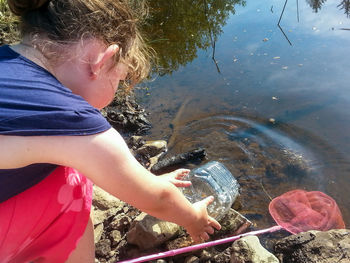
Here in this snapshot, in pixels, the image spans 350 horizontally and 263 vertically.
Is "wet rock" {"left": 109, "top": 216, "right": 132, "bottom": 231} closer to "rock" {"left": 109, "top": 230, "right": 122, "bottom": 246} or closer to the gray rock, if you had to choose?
"rock" {"left": 109, "top": 230, "right": 122, "bottom": 246}

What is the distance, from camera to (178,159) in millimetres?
3664

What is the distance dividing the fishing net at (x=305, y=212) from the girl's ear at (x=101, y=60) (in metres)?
2.01

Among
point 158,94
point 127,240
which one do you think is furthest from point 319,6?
point 127,240

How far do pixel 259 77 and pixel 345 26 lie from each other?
81.4 inches

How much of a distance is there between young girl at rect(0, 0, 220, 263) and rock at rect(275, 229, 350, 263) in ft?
2.32

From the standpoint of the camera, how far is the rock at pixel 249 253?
2203mm

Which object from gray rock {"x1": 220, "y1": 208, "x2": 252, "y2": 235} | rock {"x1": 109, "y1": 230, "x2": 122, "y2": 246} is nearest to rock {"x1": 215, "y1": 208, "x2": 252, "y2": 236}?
gray rock {"x1": 220, "y1": 208, "x2": 252, "y2": 235}

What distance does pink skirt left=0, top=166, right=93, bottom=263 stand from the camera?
1.74m

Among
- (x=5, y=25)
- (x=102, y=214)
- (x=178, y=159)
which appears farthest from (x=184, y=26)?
(x=102, y=214)

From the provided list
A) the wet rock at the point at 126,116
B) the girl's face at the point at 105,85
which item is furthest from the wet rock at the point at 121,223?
the wet rock at the point at 126,116

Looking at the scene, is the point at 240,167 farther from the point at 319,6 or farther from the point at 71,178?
the point at 319,6

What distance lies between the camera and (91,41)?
1612mm

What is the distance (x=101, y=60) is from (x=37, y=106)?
0.42 metres

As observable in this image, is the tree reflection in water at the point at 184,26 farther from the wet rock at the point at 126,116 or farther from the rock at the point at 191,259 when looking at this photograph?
the rock at the point at 191,259
